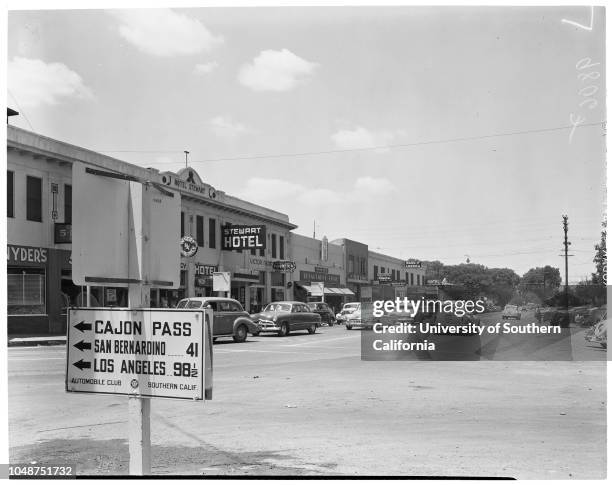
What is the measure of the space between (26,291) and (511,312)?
872 inches

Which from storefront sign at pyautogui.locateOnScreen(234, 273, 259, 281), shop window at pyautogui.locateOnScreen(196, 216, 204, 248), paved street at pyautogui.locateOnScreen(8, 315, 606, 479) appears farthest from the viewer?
storefront sign at pyautogui.locateOnScreen(234, 273, 259, 281)

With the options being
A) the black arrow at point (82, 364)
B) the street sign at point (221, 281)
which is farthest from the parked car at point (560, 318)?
the street sign at point (221, 281)

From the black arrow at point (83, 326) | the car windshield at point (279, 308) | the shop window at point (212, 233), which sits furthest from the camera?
the shop window at point (212, 233)

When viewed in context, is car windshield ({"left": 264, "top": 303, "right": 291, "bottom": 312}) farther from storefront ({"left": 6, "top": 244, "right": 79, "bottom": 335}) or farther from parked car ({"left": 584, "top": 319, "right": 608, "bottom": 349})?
parked car ({"left": 584, "top": 319, "right": 608, "bottom": 349})

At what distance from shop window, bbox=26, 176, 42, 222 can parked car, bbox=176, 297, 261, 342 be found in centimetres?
733

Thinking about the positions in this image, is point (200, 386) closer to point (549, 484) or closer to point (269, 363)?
point (549, 484)

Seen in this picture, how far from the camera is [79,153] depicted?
24625mm

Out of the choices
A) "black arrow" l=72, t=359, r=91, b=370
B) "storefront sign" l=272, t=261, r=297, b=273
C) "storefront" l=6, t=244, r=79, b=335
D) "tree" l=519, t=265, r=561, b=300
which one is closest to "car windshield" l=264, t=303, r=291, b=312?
"storefront" l=6, t=244, r=79, b=335

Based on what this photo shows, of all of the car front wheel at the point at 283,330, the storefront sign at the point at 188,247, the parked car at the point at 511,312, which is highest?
the storefront sign at the point at 188,247

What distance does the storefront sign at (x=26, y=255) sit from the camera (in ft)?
82.3

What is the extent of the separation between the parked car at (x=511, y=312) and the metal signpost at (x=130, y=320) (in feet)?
18.4

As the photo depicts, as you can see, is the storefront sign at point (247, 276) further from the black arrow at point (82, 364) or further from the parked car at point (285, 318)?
the black arrow at point (82, 364)

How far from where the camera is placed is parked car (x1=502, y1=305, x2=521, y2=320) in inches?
349

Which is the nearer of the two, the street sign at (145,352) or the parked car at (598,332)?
the street sign at (145,352)
